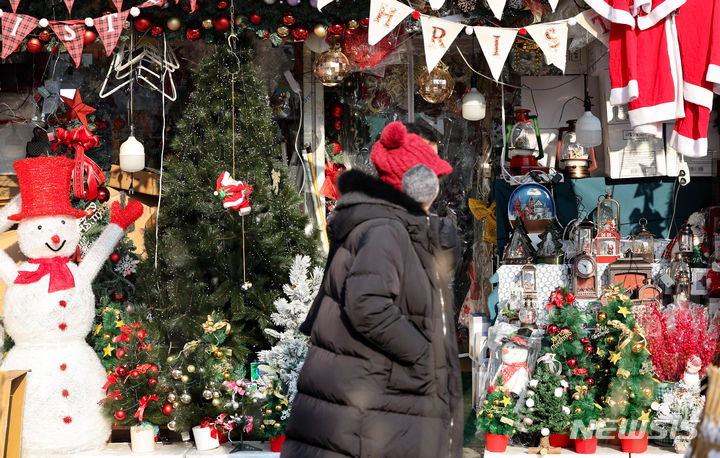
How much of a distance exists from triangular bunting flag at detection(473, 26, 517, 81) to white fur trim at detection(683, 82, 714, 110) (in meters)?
1.15

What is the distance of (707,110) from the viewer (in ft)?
17.3

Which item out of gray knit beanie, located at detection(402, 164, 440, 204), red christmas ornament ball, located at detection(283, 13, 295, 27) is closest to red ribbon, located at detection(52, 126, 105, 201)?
red christmas ornament ball, located at detection(283, 13, 295, 27)

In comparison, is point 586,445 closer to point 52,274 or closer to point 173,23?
point 52,274

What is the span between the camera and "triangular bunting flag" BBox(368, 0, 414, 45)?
17.7 feet

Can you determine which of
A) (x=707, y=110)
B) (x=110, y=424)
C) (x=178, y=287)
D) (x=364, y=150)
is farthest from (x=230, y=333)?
(x=707, y=110)

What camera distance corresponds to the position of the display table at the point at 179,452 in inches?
205

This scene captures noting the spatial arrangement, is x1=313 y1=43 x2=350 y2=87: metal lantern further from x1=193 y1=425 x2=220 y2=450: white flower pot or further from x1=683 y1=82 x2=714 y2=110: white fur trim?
x1=193 y1=425 x2=220 y2=450: white flower pot

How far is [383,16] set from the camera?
5410 millimetres

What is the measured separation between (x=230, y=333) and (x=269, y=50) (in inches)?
92.2

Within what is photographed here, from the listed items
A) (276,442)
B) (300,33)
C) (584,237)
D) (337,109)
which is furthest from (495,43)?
(276,442)

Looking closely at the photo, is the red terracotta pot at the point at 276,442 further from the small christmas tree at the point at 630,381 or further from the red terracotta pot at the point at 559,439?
the small christmas tree at the point at 630,381

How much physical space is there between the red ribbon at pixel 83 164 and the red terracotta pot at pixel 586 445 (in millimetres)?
3701

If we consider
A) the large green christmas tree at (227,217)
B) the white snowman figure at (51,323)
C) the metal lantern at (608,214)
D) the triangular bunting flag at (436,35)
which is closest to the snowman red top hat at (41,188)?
the white snowman figure at (51,323)

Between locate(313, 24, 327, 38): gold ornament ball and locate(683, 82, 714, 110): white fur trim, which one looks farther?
locate(313, 24, 327, 38): gold ornament ball
